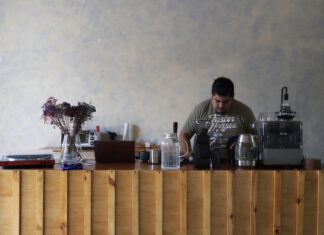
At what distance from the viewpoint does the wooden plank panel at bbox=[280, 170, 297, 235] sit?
1.89 metres

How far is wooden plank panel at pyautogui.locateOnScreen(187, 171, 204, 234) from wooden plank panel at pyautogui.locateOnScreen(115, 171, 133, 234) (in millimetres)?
358

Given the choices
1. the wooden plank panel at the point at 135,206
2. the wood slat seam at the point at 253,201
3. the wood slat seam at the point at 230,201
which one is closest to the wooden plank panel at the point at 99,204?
the wooden plank panel at the point at 135,206

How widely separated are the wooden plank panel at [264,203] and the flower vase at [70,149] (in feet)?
4.20

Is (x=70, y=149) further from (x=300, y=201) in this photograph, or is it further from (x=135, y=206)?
(x=300, y=201)

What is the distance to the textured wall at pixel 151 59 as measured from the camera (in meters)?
4.23

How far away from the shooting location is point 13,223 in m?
1.91

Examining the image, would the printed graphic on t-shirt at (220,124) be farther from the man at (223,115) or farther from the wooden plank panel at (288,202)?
the wooden plank panel at (288,202)

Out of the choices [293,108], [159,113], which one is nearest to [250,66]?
[293,108]

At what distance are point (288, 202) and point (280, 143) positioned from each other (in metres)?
0.40

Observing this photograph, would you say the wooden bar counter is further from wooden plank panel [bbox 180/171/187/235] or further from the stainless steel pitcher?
the stainless steel pitcher

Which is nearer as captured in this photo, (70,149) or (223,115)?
(70,149)

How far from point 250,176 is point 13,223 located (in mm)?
1480

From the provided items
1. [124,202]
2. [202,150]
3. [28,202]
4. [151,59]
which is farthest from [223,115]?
[28,202]

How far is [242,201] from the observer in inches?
74.8
